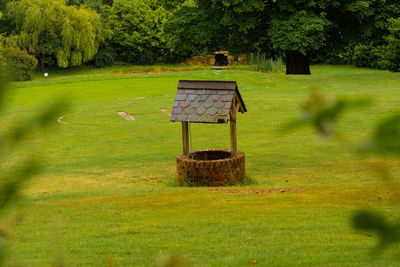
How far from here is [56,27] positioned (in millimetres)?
42375

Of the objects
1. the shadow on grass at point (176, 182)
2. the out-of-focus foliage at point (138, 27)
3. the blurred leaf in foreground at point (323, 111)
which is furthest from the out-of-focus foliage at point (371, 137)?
the out-of-focus foliage at point (138, 27)

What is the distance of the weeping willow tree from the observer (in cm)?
4116

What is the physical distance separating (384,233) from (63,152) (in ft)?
43.4

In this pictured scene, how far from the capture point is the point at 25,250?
18.1 ft

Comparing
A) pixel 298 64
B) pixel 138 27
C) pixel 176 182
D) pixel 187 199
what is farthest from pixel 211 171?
pixel 138 27

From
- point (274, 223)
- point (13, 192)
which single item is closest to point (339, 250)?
point (274, 223)

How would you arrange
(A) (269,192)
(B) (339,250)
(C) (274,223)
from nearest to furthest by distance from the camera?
(B) (339,250) < (C) (274,223) < (A) (269,192)

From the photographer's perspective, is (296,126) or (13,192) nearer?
(296,126)

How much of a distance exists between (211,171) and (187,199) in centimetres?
177

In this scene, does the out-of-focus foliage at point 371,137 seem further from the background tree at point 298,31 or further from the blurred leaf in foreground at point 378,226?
the background tree at point 298,31

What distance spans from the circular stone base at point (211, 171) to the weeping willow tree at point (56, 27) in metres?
32.9

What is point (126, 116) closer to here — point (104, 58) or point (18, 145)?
point (18, 145)

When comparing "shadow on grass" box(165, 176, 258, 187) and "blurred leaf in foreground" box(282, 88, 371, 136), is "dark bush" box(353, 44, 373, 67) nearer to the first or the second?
"shadow on grass" box(165, 176, 258, 187)

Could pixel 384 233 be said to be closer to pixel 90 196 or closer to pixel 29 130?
pixel 29 130
